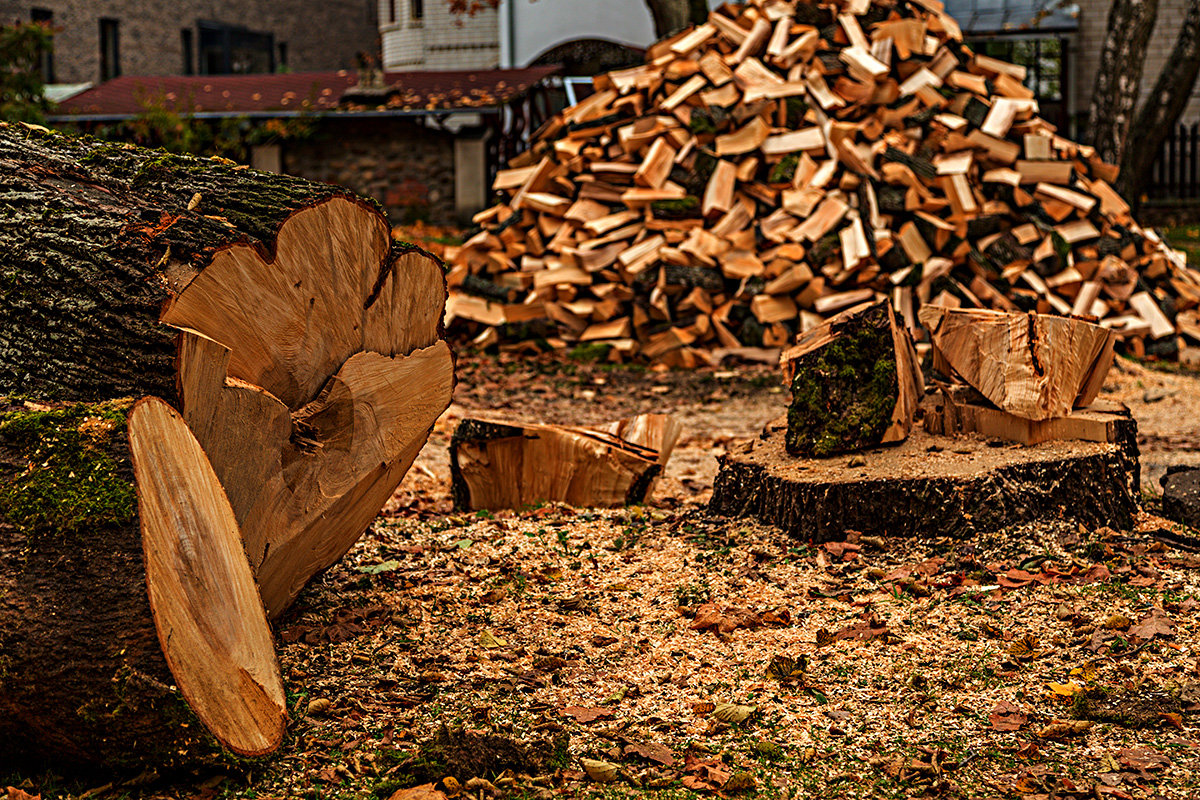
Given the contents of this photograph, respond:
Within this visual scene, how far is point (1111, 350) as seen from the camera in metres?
4.09

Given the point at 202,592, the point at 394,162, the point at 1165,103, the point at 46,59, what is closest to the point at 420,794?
the point at 202,592

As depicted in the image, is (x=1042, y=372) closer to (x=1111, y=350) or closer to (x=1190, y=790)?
(x=1111, y=350)

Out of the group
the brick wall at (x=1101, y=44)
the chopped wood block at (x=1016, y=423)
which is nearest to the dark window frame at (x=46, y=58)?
the brick wall at (x=1101, y=44)

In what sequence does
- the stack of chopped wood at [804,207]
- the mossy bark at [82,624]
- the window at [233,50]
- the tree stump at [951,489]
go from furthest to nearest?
1. the window at [233,50]
2. the stack of chopped wood at [804,207]
3. the tree stump at [951,489]
4. the mossy bark at [82,624]

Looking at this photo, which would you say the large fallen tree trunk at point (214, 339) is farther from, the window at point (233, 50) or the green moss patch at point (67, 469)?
the window at point (233, 50)

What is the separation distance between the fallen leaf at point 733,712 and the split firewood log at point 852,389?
142 centimetres

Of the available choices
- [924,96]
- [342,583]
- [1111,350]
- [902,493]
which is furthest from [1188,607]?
[924,96]

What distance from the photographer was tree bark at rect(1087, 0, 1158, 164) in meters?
12.6

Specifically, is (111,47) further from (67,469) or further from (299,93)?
(67,469)

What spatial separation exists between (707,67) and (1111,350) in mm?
5751

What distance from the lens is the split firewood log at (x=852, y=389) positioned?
3.90 meters

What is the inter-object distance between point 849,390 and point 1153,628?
1278 mm

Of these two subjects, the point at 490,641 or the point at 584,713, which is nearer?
the point at 584,713

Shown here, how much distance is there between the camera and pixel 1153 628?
3037 mm
